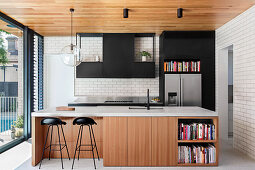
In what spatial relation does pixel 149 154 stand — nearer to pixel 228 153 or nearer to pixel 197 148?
pixel 197 148

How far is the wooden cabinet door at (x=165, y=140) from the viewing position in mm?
3648

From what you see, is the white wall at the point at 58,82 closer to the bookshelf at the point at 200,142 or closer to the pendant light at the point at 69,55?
the pendant light at the point at 69,55

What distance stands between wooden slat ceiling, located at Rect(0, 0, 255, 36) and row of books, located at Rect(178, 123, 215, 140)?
2.15 meters

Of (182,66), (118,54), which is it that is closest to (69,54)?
(118,54)

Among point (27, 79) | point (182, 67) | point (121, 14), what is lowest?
point (27, 79)

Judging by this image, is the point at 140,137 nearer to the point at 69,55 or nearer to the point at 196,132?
the point at 196,132

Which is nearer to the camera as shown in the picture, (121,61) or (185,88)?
(185,88)

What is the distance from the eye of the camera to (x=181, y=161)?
3.67 meters

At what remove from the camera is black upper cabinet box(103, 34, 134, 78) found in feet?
20.0

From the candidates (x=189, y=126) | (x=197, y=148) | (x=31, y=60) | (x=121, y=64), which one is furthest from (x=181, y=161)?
(x=31, y=60)

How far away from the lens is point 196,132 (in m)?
3.69

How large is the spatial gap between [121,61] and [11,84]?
2.80 m

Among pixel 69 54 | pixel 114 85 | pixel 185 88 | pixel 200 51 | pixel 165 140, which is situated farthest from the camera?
pixel 114 85

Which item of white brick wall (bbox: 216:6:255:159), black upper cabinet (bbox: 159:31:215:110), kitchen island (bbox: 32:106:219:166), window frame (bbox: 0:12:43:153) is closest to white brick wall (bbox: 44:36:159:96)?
black upper cabinet (bbox: 159:31:215:110)
